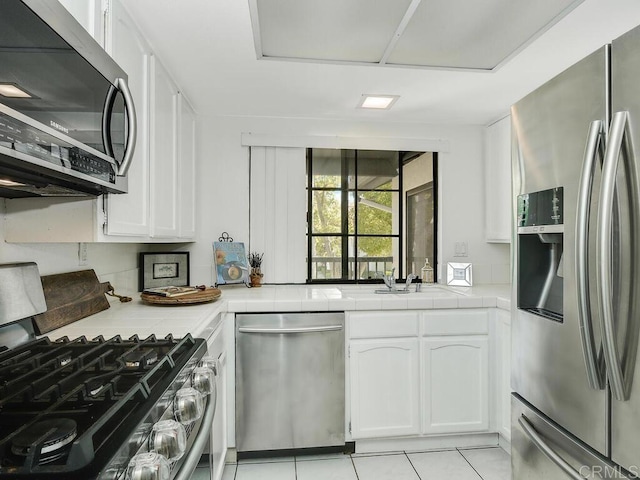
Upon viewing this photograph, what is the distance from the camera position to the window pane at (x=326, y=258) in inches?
115

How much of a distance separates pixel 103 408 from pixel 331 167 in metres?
2.48

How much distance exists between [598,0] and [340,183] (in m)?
1.86

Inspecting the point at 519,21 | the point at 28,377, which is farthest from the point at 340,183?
the point at 28,377

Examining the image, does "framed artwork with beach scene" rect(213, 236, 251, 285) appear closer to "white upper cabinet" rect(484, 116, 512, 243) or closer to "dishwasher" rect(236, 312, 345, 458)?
"dishwasher" rect(236, 312, 345, 458)

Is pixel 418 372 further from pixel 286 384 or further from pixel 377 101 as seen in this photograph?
pixel 377 101

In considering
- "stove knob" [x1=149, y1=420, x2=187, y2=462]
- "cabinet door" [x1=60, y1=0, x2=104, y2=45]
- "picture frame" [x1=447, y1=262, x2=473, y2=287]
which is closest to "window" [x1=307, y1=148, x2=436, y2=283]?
"picture frame" [x1=447, y1=262, x2=473, y2=287]

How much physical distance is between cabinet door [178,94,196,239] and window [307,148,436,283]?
88cm

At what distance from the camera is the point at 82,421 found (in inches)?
26.8

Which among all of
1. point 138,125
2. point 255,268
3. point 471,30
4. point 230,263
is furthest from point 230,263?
point 471,30

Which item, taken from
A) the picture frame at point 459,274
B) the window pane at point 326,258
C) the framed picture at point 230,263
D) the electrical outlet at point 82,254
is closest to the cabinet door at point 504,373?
the picture frame at point 459,274

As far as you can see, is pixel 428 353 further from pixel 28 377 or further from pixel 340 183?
pixel 28 377

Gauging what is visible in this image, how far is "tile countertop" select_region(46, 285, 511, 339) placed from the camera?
57.2 inches

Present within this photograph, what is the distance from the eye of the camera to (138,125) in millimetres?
1513

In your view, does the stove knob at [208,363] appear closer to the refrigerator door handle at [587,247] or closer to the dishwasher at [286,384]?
the dishwasher at [286,384]
